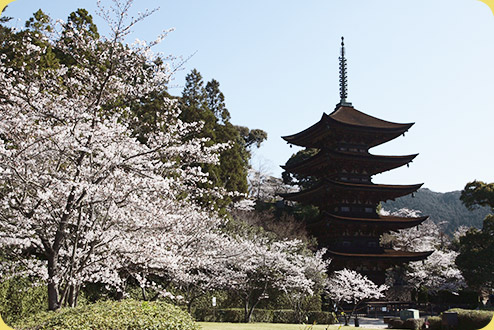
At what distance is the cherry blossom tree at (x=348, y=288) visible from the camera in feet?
70.8

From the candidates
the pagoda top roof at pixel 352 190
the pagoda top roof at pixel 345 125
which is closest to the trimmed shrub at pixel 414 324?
the pagoda top roof at pixel 352 190

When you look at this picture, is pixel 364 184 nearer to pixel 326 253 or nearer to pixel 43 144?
pixel 326 253

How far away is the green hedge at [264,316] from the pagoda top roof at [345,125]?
11.4m

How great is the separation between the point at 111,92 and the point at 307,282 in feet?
44.9

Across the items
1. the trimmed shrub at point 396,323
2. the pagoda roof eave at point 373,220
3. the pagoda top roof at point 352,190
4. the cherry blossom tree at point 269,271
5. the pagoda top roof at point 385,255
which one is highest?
the pagoda top roof at point 352,190

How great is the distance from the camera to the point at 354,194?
26000 millimetres

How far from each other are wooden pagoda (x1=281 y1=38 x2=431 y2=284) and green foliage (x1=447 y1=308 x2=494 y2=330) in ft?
23.7

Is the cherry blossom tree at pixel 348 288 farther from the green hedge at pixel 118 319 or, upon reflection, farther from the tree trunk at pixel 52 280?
the green hedge at pixel 118 319

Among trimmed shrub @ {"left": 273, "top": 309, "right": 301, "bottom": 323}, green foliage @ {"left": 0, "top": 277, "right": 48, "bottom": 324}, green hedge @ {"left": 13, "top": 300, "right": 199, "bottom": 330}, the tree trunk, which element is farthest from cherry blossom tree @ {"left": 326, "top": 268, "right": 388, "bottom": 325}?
green hedge @ {"left": 13, "top": 300, "right": 199, "bottom": 330}

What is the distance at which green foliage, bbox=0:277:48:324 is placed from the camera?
37.4ft

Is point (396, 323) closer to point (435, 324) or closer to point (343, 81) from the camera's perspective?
point (435, 324)

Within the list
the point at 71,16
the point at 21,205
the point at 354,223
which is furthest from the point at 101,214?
the point at 354,223

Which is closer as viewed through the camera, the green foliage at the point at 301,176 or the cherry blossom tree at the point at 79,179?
the cherry blossom tree at the point at 79,179

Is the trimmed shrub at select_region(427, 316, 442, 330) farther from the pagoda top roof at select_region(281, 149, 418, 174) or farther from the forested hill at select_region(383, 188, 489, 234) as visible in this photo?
the forested hill at select_region(383, 188, 489, 234)
